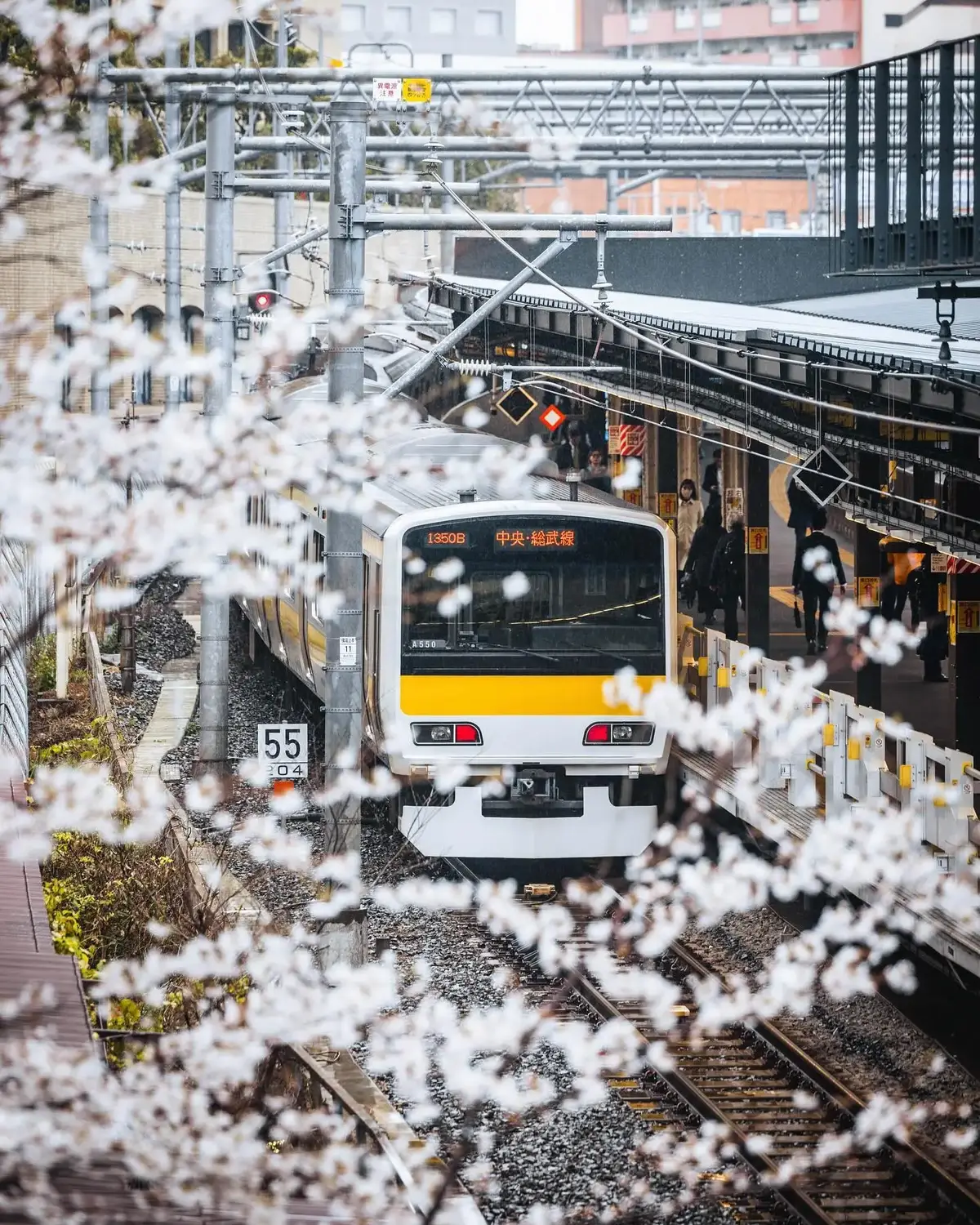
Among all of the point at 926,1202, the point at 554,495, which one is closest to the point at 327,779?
the point at 554,495

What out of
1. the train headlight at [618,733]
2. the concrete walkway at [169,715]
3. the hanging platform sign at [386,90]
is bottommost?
the concrete walkway at [169,715]

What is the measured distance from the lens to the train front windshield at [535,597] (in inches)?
479

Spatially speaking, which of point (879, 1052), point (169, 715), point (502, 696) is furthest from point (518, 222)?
point (169, 715)

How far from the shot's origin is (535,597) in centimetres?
1234

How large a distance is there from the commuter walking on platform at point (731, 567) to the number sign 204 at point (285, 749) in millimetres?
6128

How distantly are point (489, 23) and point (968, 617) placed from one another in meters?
55.8

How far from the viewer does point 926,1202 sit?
7621 millimetres

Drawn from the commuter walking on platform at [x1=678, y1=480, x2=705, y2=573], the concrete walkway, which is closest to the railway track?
the concrete walkway

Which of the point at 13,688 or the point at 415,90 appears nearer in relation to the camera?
the point at 13,688

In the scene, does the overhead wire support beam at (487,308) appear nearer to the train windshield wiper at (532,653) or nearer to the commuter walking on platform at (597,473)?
the train windshield wiper at (532,653)

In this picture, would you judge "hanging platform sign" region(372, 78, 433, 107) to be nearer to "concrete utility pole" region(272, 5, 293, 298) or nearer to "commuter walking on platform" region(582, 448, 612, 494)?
"commuter walking on platform" region(582, 448, 612, 494)

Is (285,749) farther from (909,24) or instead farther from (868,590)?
(909,24)

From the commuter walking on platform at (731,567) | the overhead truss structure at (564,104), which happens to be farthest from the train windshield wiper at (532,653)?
the commuter walking on platform at (731,567)

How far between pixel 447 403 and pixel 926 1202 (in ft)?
57.7
